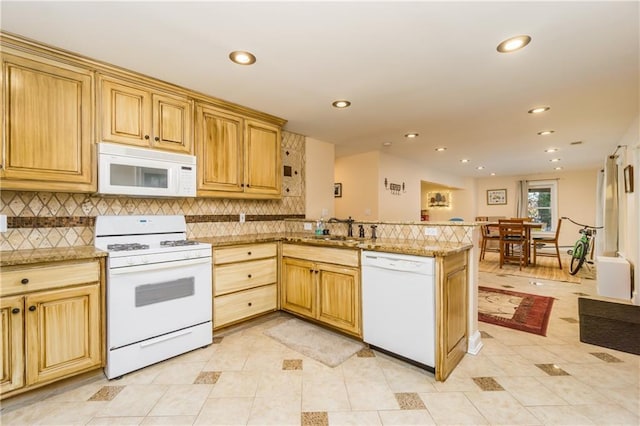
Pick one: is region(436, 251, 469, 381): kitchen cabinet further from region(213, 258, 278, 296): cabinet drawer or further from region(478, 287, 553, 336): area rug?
region(213, 258, 278, 296): cabinet drawer

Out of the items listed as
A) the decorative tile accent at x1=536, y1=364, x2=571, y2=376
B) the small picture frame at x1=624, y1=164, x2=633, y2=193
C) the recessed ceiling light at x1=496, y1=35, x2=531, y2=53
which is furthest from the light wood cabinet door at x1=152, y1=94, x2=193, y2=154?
the small picture frame at x1=624, y1=164, x2=633, y2=193

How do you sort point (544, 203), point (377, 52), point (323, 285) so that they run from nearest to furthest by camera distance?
point (377, 52), point (323, 285), point (544, 203)

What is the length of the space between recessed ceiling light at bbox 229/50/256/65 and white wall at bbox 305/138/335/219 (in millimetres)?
2135

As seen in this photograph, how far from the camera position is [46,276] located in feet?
5.88

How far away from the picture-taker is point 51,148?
78.1 inches

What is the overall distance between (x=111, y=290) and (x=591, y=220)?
1125cm

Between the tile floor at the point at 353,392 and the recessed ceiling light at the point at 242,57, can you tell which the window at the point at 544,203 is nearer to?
the tile floor at the point at 353,392

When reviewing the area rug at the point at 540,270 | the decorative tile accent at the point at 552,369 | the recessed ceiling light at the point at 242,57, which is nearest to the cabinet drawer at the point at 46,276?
the recessed ceiling light at the point at 242,57

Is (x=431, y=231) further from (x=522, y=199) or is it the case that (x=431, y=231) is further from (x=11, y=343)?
(x=522, y=199)

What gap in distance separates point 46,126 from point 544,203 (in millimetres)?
11505

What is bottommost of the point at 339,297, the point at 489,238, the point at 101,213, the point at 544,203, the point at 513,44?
the point at 339,297

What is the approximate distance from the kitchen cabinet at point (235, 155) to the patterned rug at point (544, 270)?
4667mm

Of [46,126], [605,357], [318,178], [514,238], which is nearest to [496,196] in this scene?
[514,238]

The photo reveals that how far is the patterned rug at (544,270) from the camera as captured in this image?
4930 mm
